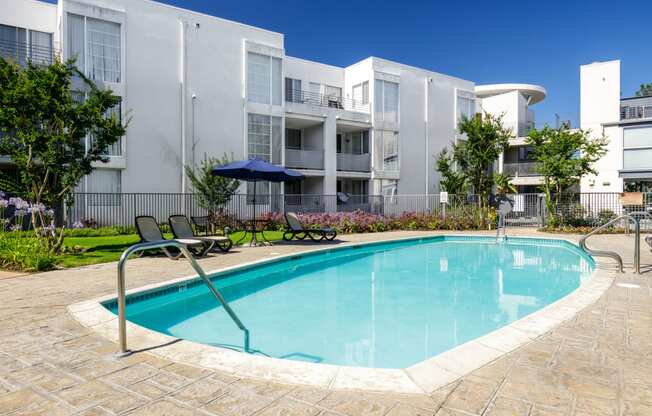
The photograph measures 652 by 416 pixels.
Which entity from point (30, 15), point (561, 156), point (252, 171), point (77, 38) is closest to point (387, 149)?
point (561, 156)

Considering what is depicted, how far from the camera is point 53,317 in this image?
188 inches

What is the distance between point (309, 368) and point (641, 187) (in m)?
35.1

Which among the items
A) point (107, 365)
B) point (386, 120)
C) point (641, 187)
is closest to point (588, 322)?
point (107, 365)

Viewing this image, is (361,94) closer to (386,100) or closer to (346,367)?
(386,100)

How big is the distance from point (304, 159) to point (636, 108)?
2461 cm

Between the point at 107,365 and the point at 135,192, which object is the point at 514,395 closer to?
the point at 107,365

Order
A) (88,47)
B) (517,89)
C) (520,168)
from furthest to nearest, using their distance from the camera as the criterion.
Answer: (517,89)
(520,168)
(88,47)

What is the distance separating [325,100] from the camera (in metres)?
25.6

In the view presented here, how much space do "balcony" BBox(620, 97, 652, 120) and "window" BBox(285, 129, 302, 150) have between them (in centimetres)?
2315

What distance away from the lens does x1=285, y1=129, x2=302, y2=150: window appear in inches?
987

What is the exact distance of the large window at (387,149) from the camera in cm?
2497

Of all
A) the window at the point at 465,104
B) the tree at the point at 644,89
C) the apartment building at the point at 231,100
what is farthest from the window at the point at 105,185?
the tree at the point at 644,89

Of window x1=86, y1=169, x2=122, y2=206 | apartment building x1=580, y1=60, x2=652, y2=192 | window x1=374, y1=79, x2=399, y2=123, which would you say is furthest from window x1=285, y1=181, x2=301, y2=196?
apartment building x1=580, y1=60, x2=652, y2=192

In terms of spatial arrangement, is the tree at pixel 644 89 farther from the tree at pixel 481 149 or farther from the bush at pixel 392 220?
the bush at pixel 392 220
